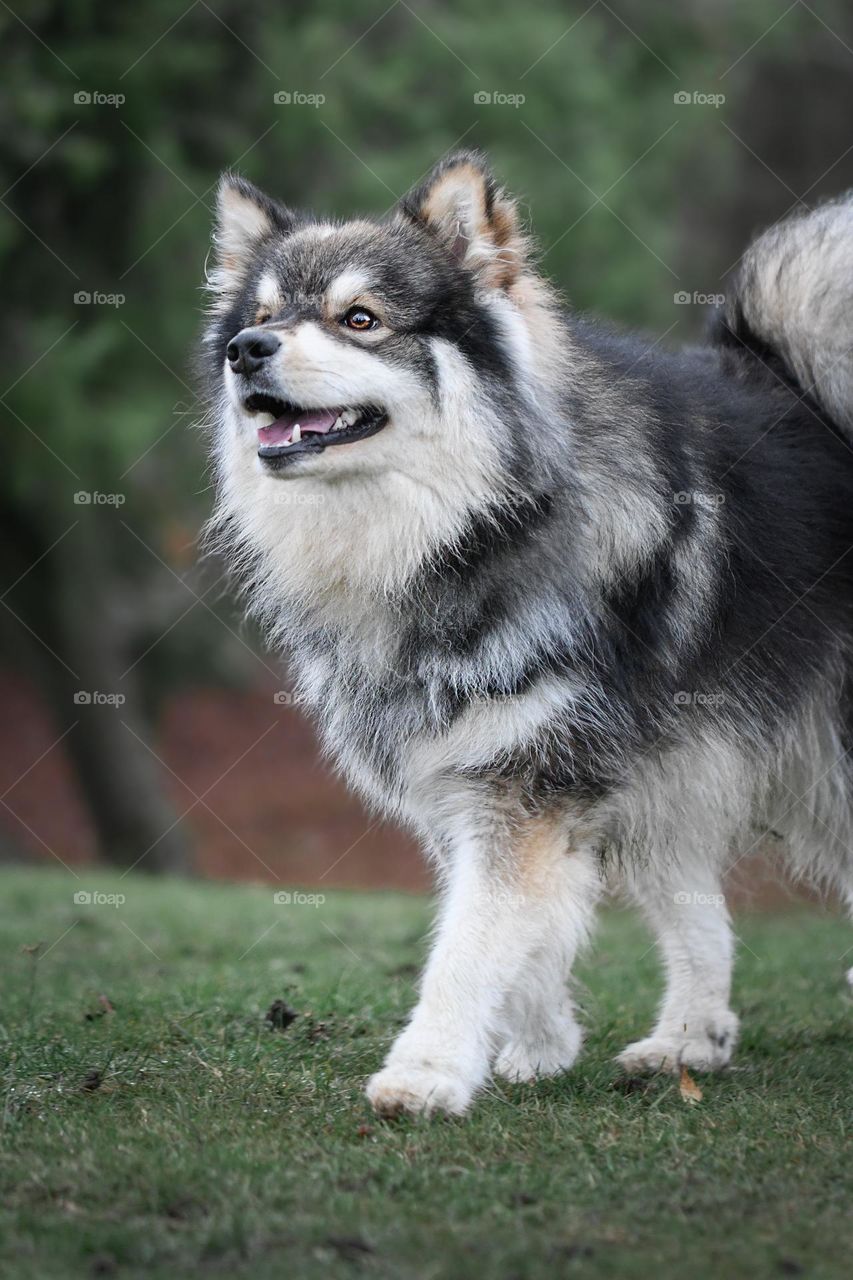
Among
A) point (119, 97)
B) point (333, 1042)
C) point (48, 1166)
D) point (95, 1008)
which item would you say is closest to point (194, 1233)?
point (48, 1166)

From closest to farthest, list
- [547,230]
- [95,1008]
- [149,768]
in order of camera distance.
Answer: [95,1008], [547,230], [149,768]

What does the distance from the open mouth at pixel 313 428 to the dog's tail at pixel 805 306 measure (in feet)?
5.41

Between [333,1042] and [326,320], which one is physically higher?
[326,320]

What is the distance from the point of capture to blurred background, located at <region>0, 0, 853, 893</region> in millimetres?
10164

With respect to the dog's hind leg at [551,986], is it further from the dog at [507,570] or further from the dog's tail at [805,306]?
the dog's tail at [805,306]

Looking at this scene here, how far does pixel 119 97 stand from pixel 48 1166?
8.61 meters

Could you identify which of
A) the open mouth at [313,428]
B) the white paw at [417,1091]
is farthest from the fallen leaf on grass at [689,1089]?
the open mouth at [313,428]

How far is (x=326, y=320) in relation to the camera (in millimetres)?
4242

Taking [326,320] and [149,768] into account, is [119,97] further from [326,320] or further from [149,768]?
[326,320]

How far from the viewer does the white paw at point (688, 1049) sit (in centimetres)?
469

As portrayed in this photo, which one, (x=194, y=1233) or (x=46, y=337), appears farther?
(x=46, y=337)

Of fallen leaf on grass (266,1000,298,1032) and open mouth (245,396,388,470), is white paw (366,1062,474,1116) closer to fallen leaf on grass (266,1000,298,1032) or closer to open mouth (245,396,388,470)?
fallen leaf on grass (266,1000,298,1032)

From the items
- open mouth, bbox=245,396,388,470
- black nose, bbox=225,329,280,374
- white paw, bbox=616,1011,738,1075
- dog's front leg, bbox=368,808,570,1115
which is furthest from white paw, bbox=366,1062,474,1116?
black nose, bbox=225,329,280,374

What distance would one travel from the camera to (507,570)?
420 cm
